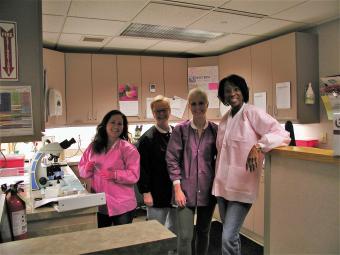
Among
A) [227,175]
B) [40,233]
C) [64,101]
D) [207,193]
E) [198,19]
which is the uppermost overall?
[198,19]

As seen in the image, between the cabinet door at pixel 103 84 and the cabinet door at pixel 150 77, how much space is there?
0.40m

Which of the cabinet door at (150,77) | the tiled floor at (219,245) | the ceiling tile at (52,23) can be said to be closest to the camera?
the ceiling tile at (52,23)

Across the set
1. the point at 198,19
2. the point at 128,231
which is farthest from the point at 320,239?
the point at 198,19

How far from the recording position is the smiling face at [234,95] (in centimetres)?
198

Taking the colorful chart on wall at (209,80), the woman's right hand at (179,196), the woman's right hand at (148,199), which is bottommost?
the woman's right hand at (148,199)

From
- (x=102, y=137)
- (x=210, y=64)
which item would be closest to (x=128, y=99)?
(x=210, y=64)

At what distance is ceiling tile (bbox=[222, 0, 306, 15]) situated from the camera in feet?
8.57

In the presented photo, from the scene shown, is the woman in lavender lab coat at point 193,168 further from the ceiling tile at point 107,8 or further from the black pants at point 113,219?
the ceiling tile at point 107,8

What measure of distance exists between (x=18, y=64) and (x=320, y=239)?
1.79 m

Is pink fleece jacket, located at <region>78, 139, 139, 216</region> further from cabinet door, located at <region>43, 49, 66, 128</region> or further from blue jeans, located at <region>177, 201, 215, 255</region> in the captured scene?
cabinet door, located at <region>43, 49, 66, 128</region>

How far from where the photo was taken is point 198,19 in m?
3.03

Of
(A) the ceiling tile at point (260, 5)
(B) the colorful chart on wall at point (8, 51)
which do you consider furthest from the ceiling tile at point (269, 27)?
(B) the colorful chart on wall at point (8, 51)

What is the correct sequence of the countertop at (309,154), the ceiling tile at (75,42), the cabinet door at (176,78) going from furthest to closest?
the cabinet door at (176,78) < the ceiling tile at (75,42) < the countertop at (309,154)

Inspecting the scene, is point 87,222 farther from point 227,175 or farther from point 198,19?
point 198,19
